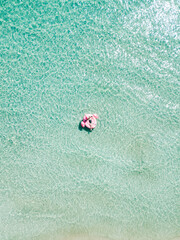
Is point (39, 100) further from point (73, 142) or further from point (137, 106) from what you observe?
point (137, 106)

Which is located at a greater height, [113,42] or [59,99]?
[113,42]

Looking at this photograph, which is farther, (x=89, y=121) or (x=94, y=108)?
(x=94, y=108)

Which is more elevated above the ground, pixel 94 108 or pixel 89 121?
pixel 94 108

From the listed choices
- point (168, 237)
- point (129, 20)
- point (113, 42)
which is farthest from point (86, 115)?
point (168, 237)

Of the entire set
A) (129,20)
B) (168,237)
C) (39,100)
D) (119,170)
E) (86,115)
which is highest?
(129,20)
